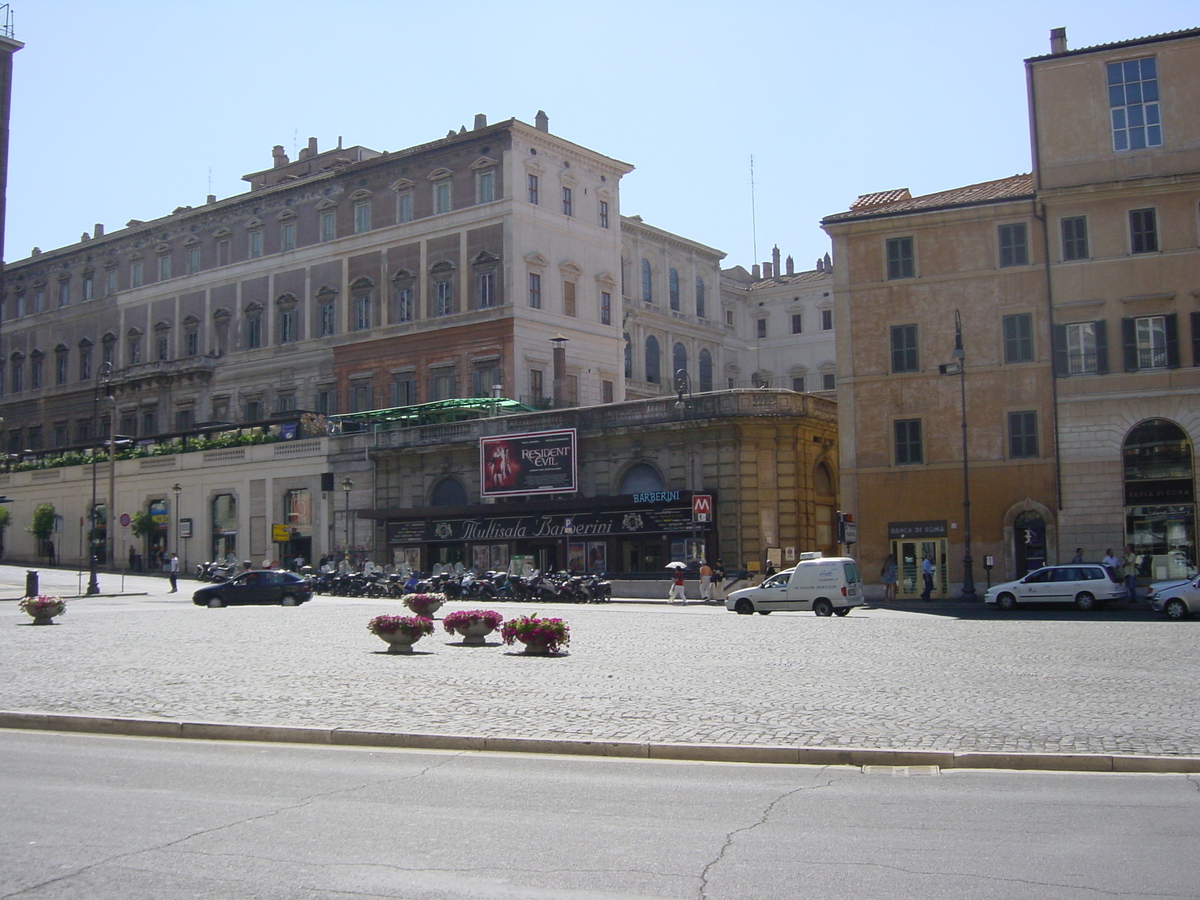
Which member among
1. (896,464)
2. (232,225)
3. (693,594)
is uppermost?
(232,225)

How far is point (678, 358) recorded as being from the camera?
92.9 meters

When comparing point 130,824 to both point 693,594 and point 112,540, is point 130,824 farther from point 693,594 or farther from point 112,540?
point 112,540

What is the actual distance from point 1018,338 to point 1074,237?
13.1 feet

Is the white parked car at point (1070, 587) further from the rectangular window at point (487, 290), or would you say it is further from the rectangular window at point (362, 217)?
the rectangular window at point (362, 217)

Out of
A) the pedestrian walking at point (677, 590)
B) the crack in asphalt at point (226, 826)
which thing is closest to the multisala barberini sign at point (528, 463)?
the pedestrian walking at point (677, 590)

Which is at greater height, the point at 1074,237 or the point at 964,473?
the point at 1074,237

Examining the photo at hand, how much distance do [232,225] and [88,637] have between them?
57640mm

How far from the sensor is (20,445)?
90.2 metres

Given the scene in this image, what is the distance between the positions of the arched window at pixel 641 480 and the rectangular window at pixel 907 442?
415 inches

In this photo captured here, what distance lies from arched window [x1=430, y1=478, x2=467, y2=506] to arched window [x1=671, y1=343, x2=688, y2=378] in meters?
36.4

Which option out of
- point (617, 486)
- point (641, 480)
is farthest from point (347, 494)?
point (641, 480)

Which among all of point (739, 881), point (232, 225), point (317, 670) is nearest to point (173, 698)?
point (317, 670)

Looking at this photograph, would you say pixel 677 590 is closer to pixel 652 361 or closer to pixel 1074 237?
pixel 1074 237

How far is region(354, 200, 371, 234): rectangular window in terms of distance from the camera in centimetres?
7100
